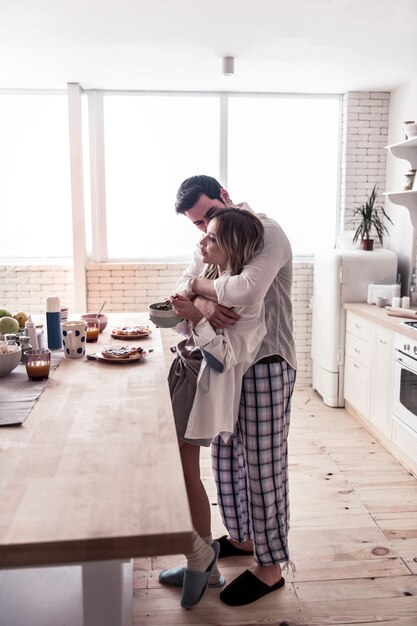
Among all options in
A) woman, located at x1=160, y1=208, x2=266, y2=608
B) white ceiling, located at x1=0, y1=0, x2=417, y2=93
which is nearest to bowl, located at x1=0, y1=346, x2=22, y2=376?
woman, located at x1=160, y1=208, x2=266, y2=608

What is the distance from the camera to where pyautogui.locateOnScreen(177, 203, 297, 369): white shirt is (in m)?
1.93

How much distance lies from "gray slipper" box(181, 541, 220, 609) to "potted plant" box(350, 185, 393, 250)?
3.36 metres

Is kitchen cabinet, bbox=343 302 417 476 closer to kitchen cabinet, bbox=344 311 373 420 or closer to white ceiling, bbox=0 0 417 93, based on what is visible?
kitchen cabinet, bbox=344 311 373 420

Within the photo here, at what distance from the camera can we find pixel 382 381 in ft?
12.8

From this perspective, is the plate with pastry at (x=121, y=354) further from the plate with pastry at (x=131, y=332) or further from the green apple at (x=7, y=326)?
the green apple at (x=7, y=326)

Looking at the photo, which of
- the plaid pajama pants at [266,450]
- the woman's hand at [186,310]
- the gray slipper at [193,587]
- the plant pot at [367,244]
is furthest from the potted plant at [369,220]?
the gray slipper at [193,587]

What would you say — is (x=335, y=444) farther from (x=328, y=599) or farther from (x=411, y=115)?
(x=411, y=115)

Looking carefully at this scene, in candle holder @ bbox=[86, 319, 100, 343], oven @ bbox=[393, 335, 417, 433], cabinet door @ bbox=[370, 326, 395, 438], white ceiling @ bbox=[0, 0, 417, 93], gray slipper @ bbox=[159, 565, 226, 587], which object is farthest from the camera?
cabinet door @ bbox=[370, 326, 395, 438]

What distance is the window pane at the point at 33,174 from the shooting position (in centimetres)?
509

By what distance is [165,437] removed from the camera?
149 centimetres

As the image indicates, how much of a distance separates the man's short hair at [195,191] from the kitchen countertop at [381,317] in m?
1.67

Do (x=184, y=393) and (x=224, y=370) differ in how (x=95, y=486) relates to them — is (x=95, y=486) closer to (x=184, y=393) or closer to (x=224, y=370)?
(x=224, y=370)

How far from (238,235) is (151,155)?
347 cm

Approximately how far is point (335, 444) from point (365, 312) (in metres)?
0.98
